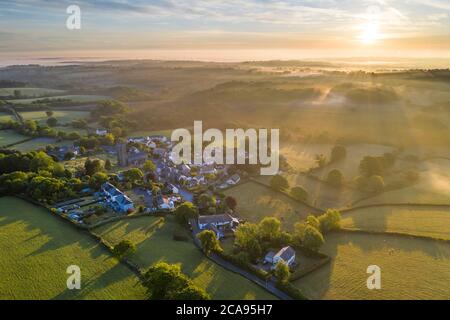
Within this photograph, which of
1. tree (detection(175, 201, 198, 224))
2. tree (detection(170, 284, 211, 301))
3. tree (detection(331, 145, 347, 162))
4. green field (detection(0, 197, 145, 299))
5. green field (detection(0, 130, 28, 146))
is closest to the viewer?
tree (detection(170, 284, 211, 301))

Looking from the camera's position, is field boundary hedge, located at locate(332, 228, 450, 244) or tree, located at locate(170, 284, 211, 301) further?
field boundary hedge, located at locate(332, 228, 450, 244)

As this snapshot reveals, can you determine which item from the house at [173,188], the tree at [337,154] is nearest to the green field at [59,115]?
the house at [173,188]

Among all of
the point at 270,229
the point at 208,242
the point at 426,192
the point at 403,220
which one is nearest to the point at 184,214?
the point at 208,242

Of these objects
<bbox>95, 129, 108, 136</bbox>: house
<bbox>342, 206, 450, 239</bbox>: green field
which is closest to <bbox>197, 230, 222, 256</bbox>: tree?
<bbox>342, 206, 450, 239</bbox>: green field

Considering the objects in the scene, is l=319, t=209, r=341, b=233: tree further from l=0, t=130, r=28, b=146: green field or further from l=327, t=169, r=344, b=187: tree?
l=0, t=130, r=28, b=146: green field

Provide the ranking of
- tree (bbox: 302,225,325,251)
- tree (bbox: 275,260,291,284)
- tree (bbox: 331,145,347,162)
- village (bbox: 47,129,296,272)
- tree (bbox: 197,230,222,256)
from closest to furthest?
tree (bbox: 275,260,291,284), tree (bbox: 197,230,222,256), tree (bbox: 302,225,325,251), village (bbox: 47,129,296,272), tree (bbox: 331,145,347,162)

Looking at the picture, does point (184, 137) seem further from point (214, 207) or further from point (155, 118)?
point (214, 207)
